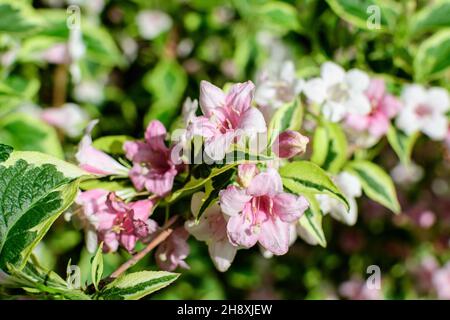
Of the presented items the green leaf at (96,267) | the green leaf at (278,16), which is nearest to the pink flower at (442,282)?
the green leaf at (278,16)

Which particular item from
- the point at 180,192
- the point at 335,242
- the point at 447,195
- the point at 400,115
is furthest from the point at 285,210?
the point at 447,195

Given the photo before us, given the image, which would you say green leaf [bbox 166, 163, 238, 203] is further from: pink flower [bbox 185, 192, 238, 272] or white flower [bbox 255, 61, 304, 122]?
white flower [bbox 255, 61, 304, 122]

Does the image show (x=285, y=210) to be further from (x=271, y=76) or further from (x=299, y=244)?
(x=299, y=244)

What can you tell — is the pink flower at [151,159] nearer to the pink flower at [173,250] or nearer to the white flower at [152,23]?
the pink flower at [173,250]

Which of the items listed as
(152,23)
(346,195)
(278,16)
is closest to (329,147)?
(346,195)

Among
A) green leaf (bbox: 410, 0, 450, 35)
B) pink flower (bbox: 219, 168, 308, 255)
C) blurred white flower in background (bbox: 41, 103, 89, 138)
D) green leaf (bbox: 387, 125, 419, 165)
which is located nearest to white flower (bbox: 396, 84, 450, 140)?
green leaf (bbox: 387, 125, 419, 165)

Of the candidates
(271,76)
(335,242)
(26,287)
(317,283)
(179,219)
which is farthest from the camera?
(335,242)
